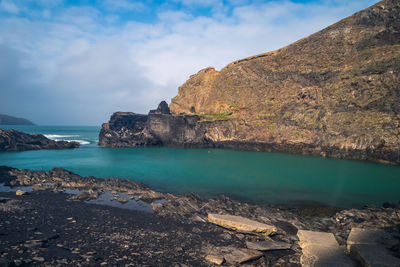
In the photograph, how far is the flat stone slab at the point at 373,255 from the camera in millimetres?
5473

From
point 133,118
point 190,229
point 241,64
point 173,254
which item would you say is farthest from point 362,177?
point 133,118

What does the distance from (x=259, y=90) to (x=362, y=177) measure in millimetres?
39533

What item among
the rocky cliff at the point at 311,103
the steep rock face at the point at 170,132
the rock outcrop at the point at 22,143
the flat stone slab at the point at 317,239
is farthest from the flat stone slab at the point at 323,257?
the rock outcrop at the point at 22,143

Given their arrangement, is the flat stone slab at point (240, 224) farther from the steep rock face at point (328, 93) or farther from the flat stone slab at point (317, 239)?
the steep rock face at point (328, 93)

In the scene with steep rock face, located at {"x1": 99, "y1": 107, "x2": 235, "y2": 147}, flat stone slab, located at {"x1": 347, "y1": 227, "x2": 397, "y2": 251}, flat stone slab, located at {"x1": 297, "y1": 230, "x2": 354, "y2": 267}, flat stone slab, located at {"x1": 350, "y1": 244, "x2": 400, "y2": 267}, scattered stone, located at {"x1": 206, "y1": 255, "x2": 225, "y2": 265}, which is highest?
steep rock face, located at {"x1": 99, "y1": 107, "x2": 235, "y2": 147}

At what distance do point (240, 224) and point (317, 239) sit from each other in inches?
122

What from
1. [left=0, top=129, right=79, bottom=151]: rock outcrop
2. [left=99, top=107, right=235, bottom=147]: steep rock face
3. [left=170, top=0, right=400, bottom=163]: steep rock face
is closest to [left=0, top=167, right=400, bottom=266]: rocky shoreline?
[left=170, top=0, right=400, bottom=163]: steep rock face

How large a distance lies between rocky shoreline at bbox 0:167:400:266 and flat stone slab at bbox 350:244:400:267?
0.03 metres

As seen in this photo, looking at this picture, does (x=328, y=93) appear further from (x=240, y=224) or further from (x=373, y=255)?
(x=373, y=255)

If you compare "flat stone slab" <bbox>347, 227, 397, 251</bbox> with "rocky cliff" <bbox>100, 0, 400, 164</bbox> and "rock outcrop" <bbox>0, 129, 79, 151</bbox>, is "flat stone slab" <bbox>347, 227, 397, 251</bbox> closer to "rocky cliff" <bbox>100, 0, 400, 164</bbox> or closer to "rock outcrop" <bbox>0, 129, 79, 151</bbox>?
"rocky cliff" <bbox>100, 0, 400, 164</bbox>

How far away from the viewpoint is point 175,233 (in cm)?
912

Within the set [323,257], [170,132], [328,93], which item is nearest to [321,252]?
[323,257]

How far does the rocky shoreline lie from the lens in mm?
6602

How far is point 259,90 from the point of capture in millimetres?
60281
